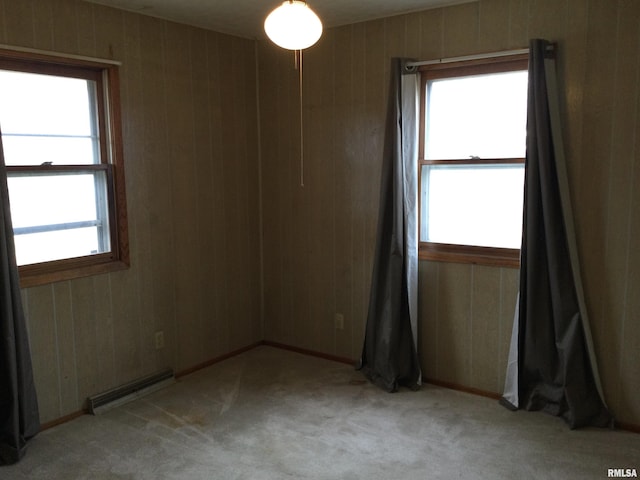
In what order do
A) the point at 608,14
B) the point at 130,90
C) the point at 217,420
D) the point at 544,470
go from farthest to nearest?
the point at 130,90 → the point at 217,420 → the point at 608,14 → the point at 544,470

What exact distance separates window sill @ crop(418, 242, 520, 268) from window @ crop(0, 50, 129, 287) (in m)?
1.92

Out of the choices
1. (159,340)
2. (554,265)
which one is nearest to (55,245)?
(159,340)

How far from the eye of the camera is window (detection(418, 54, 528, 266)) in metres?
3.40

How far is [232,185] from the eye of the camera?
4.28m

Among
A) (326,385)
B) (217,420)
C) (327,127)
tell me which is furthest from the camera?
(327,127)

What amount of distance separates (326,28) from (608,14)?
1.77 meters

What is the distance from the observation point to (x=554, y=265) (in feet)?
10.4

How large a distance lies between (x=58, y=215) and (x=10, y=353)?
827 mm

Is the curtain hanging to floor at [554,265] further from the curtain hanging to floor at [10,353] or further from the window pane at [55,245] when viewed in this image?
the curtain hanging to floor at [10,353]

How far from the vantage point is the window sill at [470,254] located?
11.3ft

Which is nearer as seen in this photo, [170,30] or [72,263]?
[72,263]

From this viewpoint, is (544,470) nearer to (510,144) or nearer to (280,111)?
(510,144)

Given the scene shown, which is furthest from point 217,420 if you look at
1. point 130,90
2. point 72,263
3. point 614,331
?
point 614,331

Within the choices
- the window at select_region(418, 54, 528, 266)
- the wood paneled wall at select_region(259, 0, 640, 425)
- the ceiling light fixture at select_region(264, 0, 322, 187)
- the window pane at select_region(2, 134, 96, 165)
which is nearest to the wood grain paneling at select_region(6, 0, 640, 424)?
the wood paneled wall at select_region(259, 0, 640, 425)
